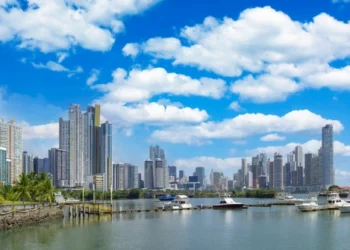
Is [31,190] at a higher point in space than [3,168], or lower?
lower

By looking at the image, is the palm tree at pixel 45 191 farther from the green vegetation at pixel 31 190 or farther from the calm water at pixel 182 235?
the calm water at pixel 182 235

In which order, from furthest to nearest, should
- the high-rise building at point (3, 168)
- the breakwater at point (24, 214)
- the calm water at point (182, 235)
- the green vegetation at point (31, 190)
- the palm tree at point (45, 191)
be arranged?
the high-rise building at point (3, 168) → the palm tree at point (45, 191) → the green vegetation at point (31, 190) → the breakwater at point (24, 214) → the calm water at point (182, 235)

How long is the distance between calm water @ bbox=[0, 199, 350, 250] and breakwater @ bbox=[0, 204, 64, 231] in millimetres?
1823

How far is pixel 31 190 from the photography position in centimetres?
8594

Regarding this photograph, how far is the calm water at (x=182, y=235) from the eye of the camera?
51500 millimetres

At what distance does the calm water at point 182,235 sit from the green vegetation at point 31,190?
30.5 feet

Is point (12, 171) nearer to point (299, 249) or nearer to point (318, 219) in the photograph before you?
point (318, 219)

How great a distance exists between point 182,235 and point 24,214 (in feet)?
81.0

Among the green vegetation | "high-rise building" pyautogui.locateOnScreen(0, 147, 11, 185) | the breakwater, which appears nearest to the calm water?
the breakwater

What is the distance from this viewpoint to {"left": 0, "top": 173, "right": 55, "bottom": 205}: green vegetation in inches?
3130

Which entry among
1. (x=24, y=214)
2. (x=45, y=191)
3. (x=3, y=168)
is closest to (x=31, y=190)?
(x=45, y=191)

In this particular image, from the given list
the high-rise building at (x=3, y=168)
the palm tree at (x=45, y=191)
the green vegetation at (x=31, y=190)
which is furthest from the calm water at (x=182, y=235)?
the high-rise building at (x=3, y=168)

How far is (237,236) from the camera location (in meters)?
59.4

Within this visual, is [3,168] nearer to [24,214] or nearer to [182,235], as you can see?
[24,214]
